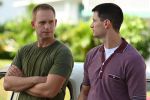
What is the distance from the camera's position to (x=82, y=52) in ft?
75.4

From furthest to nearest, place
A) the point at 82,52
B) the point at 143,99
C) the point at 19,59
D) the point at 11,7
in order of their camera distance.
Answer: the point at 11,7
the point at 82,52
the point at 19,59
the point at 143,99

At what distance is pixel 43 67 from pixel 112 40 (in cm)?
81

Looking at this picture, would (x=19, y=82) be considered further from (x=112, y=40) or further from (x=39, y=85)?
(x=112, y=40)

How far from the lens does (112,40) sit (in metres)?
4.03

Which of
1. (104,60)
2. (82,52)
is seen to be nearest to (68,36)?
(82,52)

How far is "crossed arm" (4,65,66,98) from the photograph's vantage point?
4523 mm

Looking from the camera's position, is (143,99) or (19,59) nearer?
(143,99)

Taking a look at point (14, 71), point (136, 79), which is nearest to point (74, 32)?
point (14, 71)

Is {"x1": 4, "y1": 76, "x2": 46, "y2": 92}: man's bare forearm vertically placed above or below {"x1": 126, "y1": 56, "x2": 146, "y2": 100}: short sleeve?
below

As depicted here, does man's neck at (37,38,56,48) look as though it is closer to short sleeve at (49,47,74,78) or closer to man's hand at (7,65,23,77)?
short sleeve at (49,47,74,78)

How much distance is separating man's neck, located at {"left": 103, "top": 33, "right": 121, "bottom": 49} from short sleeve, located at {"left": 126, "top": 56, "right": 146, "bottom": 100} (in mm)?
246

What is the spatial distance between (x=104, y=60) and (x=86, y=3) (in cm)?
192

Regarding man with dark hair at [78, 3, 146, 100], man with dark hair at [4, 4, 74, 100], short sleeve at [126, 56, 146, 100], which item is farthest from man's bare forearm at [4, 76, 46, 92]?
short sleeve at [126, 56, 146, 100]

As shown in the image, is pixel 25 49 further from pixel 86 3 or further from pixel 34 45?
pixel 86 3
